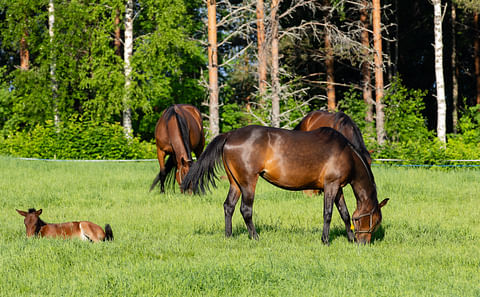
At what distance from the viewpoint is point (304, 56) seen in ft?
106

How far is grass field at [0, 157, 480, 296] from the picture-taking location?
20.9ft

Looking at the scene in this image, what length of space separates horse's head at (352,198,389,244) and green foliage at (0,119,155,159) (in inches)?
734

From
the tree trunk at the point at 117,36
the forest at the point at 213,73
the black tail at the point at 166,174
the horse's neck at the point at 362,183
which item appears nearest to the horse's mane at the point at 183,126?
the black tail at the point at 166,174

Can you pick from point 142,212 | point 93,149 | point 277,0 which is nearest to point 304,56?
point 277,0

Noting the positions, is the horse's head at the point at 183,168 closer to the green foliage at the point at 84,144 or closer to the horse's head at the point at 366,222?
the horse's head at the point at 366,222

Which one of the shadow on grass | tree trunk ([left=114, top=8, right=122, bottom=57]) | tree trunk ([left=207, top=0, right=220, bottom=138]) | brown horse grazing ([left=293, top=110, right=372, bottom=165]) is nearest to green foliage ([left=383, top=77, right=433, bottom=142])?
tree trunk ([left=207, top=0, right=220, bottom=138])

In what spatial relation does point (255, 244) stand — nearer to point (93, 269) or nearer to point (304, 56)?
point (93, 269)

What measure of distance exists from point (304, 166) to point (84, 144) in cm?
1904

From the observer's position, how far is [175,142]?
1428 centimetres

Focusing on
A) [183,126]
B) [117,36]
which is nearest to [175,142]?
[183,126]

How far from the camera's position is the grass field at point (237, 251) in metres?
6.38

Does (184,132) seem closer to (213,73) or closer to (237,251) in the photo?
(237,251)

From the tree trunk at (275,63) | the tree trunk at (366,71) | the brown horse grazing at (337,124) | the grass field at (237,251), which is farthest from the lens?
the tree trunk at (366,71)

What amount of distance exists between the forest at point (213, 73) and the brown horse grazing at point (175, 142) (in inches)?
284
